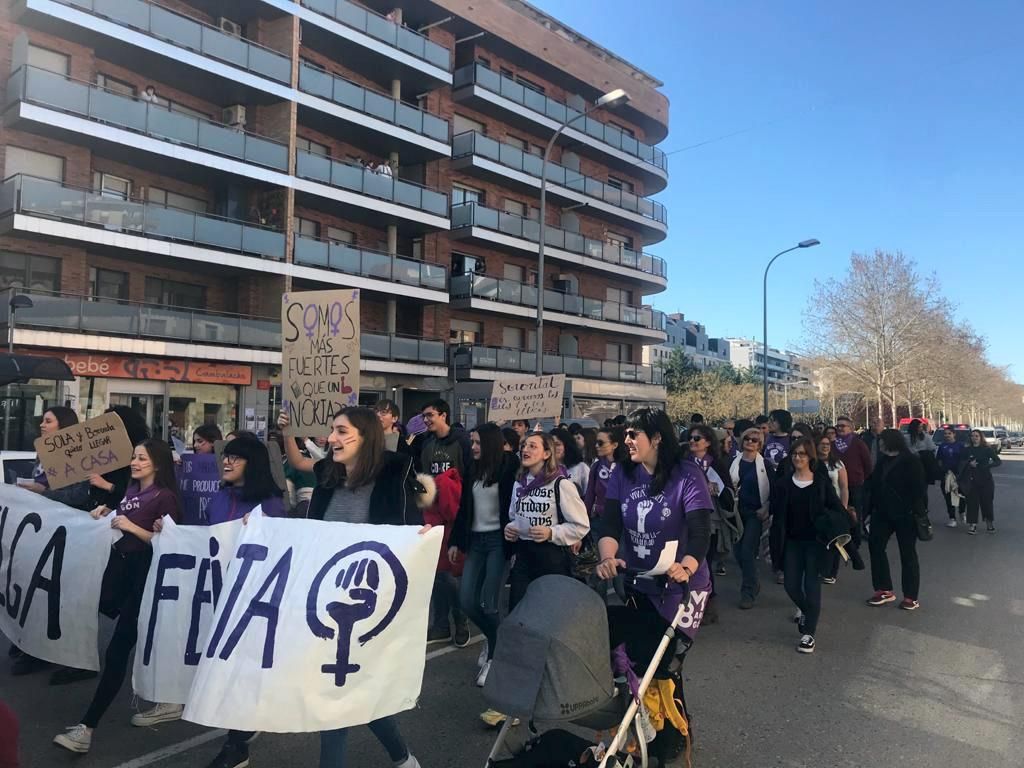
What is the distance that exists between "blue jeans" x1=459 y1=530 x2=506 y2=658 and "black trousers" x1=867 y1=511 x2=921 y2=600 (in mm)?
4399

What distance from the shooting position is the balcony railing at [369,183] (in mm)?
23484

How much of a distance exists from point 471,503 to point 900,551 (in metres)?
4.64

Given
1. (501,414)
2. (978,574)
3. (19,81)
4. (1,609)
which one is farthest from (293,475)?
(19,81)

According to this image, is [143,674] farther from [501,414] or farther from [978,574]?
[978,574]

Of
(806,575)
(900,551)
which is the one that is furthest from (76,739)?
(900,551)

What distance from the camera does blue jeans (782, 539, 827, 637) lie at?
5934mm

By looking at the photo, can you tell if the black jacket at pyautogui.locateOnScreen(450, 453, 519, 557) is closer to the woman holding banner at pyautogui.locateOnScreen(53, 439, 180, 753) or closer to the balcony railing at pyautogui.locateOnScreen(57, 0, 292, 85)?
the woman holding banner at pyautogui.locateOnScreen(53, 439, 180, 753)

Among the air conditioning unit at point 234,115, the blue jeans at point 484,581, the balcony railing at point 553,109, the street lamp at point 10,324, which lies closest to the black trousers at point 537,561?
the blue jeans at point 484,581

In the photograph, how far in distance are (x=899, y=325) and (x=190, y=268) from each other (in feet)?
118

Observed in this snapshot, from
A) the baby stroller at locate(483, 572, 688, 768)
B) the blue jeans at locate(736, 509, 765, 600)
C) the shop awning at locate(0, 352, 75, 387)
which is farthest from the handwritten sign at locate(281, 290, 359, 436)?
the shop awning at locate(0, 352, 75, 387)

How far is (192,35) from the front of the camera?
20.6m

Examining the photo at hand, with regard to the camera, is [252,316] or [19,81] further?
[252,316]

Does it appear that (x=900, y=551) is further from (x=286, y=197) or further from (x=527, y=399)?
(x=286, y=197)

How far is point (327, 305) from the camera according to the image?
7.31 m
